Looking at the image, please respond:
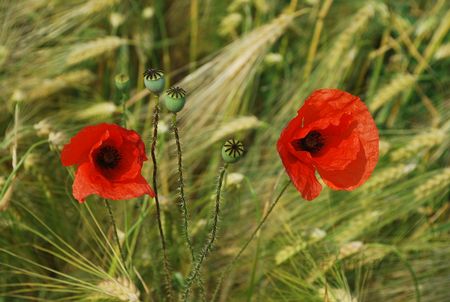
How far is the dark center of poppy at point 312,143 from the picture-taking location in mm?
1136

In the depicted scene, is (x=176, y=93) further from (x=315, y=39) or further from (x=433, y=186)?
(x=315, y=39)

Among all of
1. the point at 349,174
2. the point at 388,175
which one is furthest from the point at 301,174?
the point at 388,175

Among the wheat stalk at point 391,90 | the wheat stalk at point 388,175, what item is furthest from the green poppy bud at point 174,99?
the wheat stalk at point 391,90

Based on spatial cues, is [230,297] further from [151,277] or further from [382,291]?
[382,291]

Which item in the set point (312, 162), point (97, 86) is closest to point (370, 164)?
point (312, 162)

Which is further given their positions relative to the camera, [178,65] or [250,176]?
[178,65]

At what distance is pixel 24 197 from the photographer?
1.45 metres

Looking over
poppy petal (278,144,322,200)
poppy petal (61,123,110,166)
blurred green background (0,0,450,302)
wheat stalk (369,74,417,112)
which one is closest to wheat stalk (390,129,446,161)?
blurred green background (0,0,450,302)

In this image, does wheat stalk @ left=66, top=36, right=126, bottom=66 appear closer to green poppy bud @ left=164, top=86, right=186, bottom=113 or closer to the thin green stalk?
the thin green stalk

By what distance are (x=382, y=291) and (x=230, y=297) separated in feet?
1.18

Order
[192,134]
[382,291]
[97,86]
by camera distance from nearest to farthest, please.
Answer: [382,291] → [192,134] → [97,86]

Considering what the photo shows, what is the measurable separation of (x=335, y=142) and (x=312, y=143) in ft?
0.21

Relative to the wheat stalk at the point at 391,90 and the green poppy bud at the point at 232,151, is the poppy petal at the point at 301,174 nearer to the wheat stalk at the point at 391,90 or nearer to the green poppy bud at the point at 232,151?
the green poppy bud at the point at 232,151

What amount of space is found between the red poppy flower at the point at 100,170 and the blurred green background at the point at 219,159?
0.56ft
